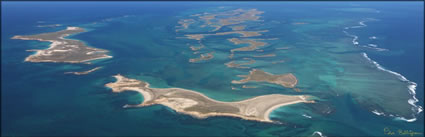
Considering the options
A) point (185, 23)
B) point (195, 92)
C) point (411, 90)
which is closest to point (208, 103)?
point (195, 92)

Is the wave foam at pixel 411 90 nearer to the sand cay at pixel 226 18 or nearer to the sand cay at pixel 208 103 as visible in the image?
the sand cay at pixel 208 103

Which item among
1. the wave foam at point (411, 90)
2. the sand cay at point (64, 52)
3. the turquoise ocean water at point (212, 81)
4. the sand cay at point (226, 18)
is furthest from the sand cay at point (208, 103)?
the sand cay at point (226, 18)

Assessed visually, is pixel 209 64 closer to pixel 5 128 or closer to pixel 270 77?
pixel 270 77

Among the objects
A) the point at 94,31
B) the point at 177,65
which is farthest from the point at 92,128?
the point at 94,31

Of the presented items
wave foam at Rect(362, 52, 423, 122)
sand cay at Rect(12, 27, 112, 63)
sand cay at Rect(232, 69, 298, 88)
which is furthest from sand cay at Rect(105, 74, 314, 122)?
sand cay at Rect(12, 27, 112, 63)

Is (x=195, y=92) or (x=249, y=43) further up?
(x=249, y=43)

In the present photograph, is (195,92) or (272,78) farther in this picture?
(272,78)

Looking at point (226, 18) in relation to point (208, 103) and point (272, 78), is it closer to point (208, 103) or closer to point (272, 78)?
point (272, 78)
